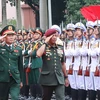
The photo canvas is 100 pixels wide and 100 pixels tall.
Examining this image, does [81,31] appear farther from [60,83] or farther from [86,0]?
[86,0]

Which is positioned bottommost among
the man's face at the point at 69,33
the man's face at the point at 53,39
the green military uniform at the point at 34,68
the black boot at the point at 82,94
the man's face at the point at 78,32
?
the black boot at the point at 82,94

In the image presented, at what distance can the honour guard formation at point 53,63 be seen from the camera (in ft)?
34.1

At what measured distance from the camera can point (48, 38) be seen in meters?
10.4

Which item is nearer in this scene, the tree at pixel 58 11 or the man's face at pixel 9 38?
the man's face at pixel 9 38

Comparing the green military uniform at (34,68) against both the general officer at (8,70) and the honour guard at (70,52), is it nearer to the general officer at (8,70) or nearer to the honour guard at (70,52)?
the honour guard at (70,52)

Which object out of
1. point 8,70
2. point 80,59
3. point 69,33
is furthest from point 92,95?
point 8,70

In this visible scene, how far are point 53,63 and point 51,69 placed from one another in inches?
4.9

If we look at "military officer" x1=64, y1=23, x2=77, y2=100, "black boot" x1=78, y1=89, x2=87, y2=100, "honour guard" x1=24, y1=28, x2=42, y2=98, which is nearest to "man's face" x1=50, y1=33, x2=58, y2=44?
"military officer" x1=64, y1=23, x2=77, y2=100

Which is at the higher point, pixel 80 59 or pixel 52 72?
pixel 52 72

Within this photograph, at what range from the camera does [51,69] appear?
34.1 feet

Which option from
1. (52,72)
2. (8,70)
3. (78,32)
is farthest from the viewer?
(78,32)

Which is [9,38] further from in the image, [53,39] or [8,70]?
[53,39]

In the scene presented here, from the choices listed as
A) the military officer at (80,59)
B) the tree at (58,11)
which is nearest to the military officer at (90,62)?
the military officer at (80,59)

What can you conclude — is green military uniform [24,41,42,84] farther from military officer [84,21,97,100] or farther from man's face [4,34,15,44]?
man's face [4,34,15,44]
